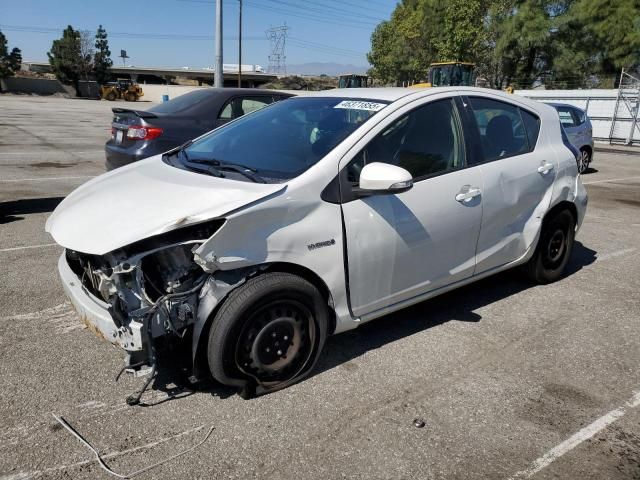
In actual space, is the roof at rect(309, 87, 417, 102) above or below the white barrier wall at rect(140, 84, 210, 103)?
above

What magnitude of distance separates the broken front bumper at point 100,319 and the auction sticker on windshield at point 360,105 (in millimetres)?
1922

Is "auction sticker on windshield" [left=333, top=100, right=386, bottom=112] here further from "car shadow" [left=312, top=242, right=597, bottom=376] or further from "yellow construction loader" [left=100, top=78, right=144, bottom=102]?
"yellow construction loader" [left=100, top=78, right=144, bottom=102]

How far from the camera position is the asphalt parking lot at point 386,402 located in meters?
2.47

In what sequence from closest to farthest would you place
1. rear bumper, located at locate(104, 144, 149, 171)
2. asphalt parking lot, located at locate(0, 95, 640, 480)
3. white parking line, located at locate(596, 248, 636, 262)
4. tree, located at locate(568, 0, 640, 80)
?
asphalt parking lot, located at locate(0, 95, 640, 480) → white parking line, located at locate(596, 248, 636, 262) → rear bumper, located at locate(104, 144, 149, 171) → tree, located at locate(568, 0, 640, 80)

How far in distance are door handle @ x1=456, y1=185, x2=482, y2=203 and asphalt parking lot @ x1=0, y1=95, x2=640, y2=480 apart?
99cm

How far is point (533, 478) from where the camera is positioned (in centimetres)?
243

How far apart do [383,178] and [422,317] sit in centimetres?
157

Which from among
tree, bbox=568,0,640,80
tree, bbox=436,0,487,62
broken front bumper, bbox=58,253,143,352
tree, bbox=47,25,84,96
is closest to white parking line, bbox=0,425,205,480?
broken front bumper, bbox=58,253,143,352

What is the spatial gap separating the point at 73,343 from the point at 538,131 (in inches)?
153

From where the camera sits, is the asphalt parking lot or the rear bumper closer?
the asphalt parking lot

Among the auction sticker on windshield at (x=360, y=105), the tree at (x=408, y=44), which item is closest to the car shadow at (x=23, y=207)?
the auction sticker on windshield at (x=360, y=105)

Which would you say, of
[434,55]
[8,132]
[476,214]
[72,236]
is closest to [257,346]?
[72,236]

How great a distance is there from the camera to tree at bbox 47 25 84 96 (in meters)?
63.9

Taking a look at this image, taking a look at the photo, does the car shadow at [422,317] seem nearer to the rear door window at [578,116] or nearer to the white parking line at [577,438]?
the white parking line at [577,438]
